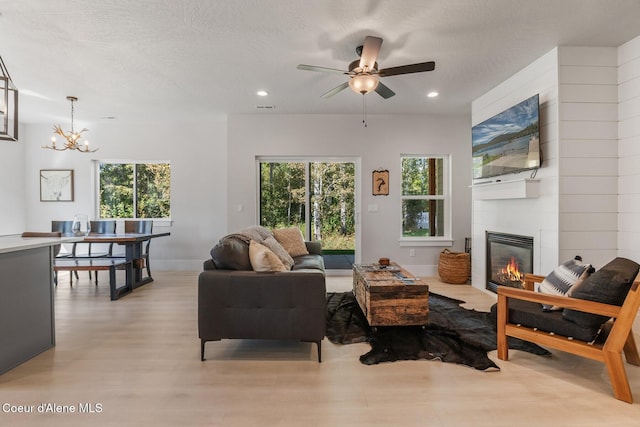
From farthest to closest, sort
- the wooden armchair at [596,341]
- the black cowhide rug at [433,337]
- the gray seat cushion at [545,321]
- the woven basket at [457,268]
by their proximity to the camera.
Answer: the woven basket at [457,268] < the black cowhide rug at [433,337] < the gray seat cushion at [545,321] < the wooden armchair at [596,341]

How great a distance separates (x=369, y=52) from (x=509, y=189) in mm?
2222

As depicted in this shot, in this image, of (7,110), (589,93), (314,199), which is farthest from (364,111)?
(7,110)

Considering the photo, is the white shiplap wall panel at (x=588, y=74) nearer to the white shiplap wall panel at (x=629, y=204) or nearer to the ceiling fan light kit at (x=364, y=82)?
the white shiplap wall panel at (x=629, y=204)

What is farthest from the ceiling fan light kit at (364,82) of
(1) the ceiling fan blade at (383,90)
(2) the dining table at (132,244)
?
(2) the dining table at (132,244)

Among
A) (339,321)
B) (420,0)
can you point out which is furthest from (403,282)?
(420,0)

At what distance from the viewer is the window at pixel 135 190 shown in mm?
5844

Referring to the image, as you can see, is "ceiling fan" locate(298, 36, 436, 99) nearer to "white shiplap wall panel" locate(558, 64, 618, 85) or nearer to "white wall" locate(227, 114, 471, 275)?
"white shiplap wall panel" locate(558, 64, 618, 85)

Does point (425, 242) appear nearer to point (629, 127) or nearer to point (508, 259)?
point (508, 259)

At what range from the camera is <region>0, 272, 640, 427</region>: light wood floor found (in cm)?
174

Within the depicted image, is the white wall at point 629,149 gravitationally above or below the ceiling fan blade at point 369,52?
below

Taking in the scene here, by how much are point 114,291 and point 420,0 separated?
4540mm

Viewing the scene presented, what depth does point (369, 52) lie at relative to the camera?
2652 millimetres

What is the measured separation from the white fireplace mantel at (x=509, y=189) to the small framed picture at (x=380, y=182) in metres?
1.41

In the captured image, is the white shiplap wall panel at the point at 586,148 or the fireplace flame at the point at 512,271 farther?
the fireplace flame at the point at 512,271
